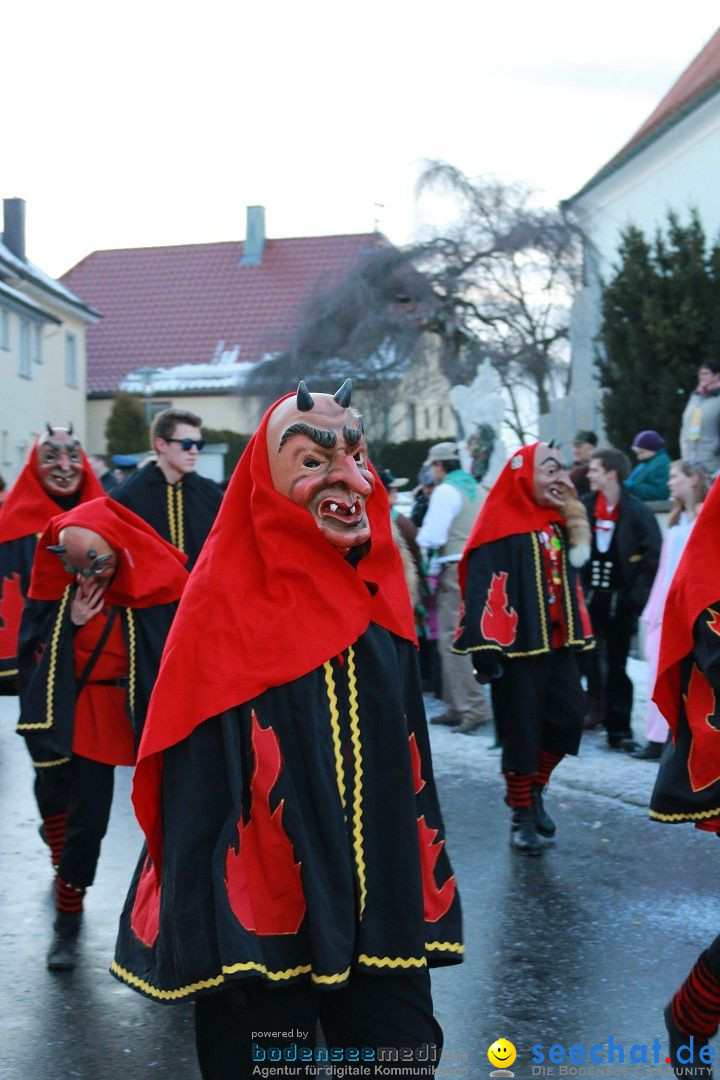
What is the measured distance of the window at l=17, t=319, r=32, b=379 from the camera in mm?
37156

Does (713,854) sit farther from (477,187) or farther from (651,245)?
(477,187)

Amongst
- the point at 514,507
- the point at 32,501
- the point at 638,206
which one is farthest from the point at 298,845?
the point at 638,206

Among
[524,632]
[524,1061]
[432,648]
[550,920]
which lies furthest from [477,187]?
[524,1061]

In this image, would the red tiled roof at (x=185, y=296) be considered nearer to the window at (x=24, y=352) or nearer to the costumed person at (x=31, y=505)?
the window at (x=24, y=352)

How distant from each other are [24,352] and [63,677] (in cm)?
3347

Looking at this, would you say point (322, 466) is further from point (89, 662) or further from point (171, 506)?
point (171, 506)

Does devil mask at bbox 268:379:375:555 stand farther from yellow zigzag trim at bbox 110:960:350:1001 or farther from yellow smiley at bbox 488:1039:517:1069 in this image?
yellow smiley at bbox 488:1039:517:1069

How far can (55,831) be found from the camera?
19.3 ft

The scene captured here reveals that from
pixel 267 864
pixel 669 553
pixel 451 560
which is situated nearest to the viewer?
pixel 267 864

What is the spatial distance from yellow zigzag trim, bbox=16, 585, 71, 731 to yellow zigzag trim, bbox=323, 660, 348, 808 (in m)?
2.58

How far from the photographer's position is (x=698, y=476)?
26.8ft

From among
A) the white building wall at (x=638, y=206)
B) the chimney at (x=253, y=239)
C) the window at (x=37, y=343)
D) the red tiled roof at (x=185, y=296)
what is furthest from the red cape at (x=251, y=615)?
the chimney at (x=253, y=239)

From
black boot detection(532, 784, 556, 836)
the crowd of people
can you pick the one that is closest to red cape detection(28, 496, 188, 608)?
the crowd of people

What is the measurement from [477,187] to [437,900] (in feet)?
64.9
